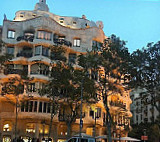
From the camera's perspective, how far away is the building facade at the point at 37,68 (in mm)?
42719

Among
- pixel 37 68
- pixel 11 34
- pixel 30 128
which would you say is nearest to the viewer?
pixel 30 128

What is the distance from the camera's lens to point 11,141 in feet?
137

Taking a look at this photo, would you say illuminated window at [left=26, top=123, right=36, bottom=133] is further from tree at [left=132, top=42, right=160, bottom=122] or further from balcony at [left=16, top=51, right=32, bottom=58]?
tree at [left=132, top=42, right=160, bottom=122]

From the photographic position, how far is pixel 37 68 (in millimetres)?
45844

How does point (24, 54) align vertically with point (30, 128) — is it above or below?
above

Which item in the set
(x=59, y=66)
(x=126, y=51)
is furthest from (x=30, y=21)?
(x=126, y=51)

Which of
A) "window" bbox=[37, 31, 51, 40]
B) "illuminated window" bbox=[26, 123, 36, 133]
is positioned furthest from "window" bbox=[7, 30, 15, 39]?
"illuminated window" bbox=[26, 123, 36, 133]

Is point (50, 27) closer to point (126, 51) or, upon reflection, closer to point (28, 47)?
point (28, 47)

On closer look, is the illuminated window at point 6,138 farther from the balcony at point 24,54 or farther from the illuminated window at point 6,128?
the balcony at point 24,54

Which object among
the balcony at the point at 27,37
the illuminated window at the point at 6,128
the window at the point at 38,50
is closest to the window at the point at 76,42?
the window at the point at 38,50

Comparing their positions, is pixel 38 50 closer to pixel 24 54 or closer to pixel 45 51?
pixel 45 51

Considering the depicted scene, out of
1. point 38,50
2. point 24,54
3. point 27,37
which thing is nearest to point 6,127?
point 24,54

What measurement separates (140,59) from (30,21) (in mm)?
25901

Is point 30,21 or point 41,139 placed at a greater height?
point 30,21
